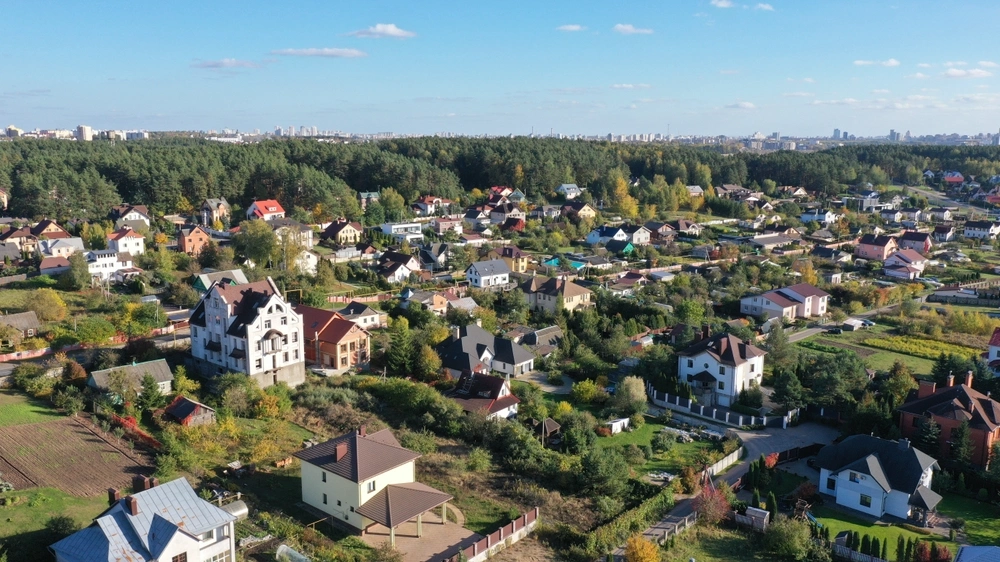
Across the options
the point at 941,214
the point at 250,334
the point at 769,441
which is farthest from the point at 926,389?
the point at 941,214

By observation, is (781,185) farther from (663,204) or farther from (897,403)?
(897,403)

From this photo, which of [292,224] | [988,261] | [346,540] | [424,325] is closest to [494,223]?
[292,224]

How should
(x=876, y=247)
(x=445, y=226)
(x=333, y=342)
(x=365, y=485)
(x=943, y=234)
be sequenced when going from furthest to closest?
(x=943, y=234) < (x=445, y=226) < (x=876, y=247) < (x=333, y=342) < (x=365, y=485)

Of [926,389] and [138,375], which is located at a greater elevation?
[926,389]

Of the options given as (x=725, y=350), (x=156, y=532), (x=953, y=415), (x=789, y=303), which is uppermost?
(x=725, y=350)

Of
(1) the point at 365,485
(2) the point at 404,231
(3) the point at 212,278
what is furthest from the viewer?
(2) the point at 404,231

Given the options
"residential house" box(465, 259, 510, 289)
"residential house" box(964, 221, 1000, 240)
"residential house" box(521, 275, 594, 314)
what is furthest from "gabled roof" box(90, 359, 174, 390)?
"residential house" box(964, 221, 1000, 240)

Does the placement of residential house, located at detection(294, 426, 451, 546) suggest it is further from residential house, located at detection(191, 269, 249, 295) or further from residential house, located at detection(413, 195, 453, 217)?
residential house, located at detection(413, 195, 453, 217)

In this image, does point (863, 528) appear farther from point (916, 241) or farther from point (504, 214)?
point (504, 214)
